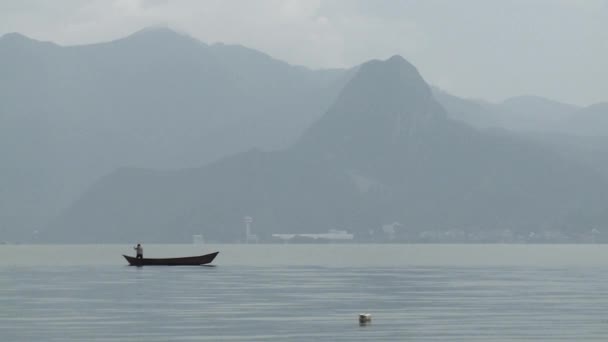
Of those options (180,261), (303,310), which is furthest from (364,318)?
(180,261)

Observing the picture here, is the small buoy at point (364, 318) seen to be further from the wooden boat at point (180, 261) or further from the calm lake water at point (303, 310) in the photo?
the wooden boat at point (180, 261)

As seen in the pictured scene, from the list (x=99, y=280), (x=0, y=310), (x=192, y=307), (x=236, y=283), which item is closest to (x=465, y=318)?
(x=192, y=307)

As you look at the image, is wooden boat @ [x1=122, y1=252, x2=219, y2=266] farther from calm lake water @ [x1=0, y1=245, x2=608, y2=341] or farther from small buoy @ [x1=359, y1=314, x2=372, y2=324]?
small buoy @ [x1=359, y1=314, x2=372, y2=324]

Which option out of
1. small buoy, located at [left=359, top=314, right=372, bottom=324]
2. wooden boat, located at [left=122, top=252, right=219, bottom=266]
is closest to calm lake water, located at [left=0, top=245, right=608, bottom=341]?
small buoy, located at [left=359, top=314, right=372, bottom=324]

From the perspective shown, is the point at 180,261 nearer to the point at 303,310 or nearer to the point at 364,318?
the point at 303,310

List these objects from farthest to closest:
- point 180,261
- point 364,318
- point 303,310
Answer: point 180,261
point 303,310
point 364,318

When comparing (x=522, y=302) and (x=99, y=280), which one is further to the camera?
(x=99, y=280)

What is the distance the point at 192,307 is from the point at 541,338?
29962mm

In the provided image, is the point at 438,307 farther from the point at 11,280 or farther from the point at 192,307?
the point at 11,280

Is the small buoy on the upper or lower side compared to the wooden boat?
lower

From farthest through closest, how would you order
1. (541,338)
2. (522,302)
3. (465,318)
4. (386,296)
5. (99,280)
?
(99,280), (386,296), (522,302), (465,318), (541,338)

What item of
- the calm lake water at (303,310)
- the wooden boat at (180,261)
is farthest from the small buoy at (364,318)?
the wooden boat at (180,261)

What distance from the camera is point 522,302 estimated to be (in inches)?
3649

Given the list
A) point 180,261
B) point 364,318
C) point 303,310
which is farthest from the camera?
point 180,261
